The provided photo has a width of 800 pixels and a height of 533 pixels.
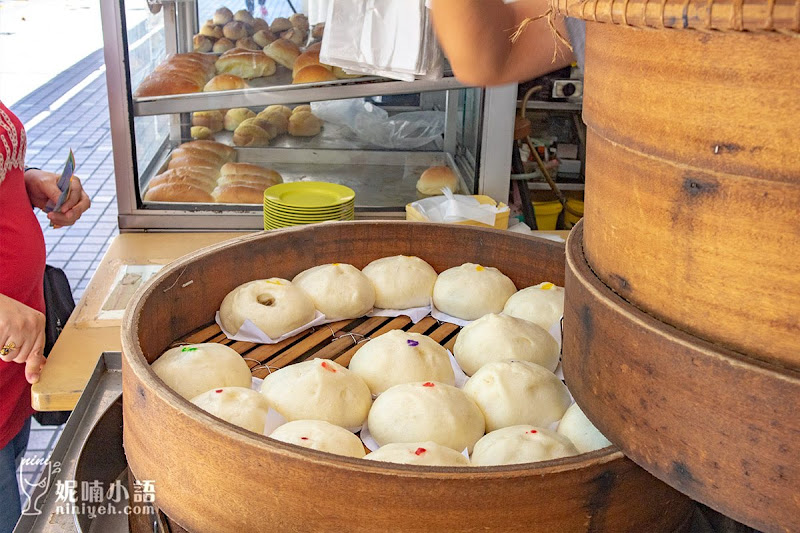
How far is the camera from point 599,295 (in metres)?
0.83

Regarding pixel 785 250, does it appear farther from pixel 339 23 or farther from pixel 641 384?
pixel 339 23

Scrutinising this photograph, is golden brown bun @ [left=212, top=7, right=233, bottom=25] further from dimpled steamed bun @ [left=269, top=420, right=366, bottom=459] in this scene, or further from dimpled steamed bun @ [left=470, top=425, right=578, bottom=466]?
dimpled steamed bun @ [left=470, top=425, right=578, bottom=466]

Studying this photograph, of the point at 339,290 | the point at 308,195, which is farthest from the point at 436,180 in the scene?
the point at 339,290

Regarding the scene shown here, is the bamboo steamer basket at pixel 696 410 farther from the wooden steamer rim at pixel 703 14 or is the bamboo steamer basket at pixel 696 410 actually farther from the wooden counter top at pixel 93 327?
the wooden counter top at pixel 93 327

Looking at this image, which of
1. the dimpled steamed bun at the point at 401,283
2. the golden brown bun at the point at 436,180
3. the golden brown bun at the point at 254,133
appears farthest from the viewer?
the golden brown bun at the point at 254,133

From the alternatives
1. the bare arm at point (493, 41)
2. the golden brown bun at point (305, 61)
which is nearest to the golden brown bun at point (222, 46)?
the golden brown bun at point (305, 61)

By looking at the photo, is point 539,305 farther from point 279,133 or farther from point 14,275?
point 279,133

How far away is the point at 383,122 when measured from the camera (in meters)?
2.85

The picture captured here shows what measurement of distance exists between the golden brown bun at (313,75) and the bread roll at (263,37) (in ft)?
0.63

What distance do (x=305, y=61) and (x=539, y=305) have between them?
1.38 m

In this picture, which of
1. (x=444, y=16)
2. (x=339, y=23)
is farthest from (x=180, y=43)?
(x=444, y=16)

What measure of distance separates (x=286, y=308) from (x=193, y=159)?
1.32 metres

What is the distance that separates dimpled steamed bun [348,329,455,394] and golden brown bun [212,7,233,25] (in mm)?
1596

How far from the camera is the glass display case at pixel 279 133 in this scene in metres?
2.43
